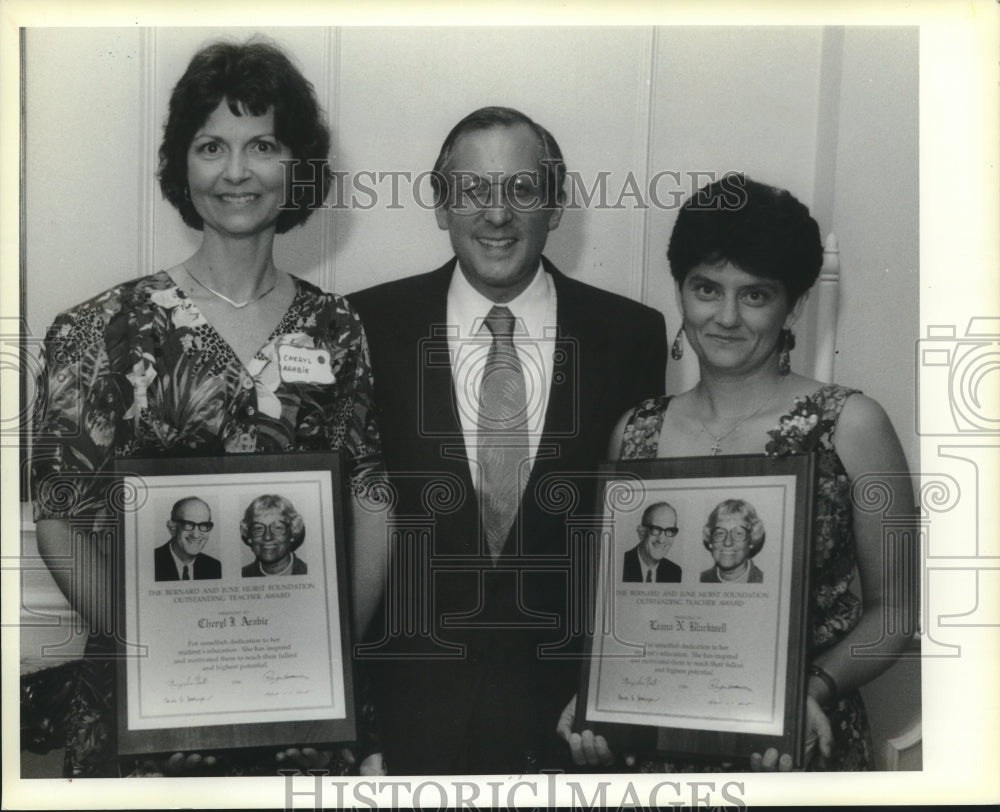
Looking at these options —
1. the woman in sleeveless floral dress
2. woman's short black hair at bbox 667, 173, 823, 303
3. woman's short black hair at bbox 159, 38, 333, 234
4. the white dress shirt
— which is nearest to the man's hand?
the woman in sleeveless floral dress

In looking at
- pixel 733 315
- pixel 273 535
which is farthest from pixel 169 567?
pixel 733 315

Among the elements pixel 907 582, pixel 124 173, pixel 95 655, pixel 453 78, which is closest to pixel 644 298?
pixel 453 78

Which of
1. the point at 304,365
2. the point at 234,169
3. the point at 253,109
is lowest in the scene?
the point at 304,365

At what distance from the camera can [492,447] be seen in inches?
88.4

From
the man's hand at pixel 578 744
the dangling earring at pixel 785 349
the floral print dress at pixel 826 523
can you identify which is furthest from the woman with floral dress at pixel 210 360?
the dangling earring at pixel 785 349

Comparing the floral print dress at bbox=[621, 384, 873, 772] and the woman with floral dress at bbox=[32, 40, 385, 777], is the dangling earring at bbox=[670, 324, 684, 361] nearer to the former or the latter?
the floral print dress at bbox=[621, 384, 873, 772]

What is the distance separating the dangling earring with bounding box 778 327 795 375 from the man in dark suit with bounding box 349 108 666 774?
0.77 feet

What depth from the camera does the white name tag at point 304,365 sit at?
222 centimetres

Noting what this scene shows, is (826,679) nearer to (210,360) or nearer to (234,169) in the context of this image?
(210,360)

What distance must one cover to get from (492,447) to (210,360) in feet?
1.88

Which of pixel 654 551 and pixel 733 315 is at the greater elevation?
pixel 733 315

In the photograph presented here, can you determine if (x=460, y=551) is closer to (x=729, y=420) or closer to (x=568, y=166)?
(x=729, y=420)

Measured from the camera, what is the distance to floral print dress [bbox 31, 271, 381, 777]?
2.20 metres

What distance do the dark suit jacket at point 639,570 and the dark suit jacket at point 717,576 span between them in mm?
50
